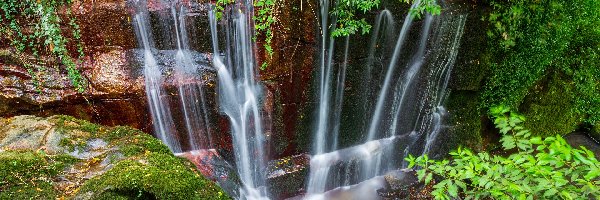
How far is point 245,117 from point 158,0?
6.55ft

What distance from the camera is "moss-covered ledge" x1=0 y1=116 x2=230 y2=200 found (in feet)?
9.20

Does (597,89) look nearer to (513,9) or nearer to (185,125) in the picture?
(513,9)

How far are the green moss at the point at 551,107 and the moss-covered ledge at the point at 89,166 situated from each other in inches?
260

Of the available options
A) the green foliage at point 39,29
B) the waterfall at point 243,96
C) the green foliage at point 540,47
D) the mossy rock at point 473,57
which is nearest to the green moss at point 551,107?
the green foliage at point 540,47

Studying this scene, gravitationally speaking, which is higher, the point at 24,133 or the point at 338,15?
A: the point at 338,15

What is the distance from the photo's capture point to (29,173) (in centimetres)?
297

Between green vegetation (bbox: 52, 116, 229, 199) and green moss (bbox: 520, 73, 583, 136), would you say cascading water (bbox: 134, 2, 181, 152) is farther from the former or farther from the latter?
green moss (bbox: 520, 73, 583, 136)

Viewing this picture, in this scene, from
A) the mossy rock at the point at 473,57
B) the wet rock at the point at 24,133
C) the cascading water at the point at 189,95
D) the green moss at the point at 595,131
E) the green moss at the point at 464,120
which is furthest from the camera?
the green moss at the point at 595,131

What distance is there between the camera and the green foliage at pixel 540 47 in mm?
6414

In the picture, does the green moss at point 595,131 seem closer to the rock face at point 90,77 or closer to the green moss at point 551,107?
the green moss at point 551,107

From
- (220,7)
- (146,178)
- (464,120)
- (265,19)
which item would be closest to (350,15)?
(265,19)

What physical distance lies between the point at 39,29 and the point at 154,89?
4.86 ft

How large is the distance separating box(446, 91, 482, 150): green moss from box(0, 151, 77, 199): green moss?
6.01 meters

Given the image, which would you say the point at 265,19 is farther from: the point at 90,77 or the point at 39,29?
the point at 39,29
